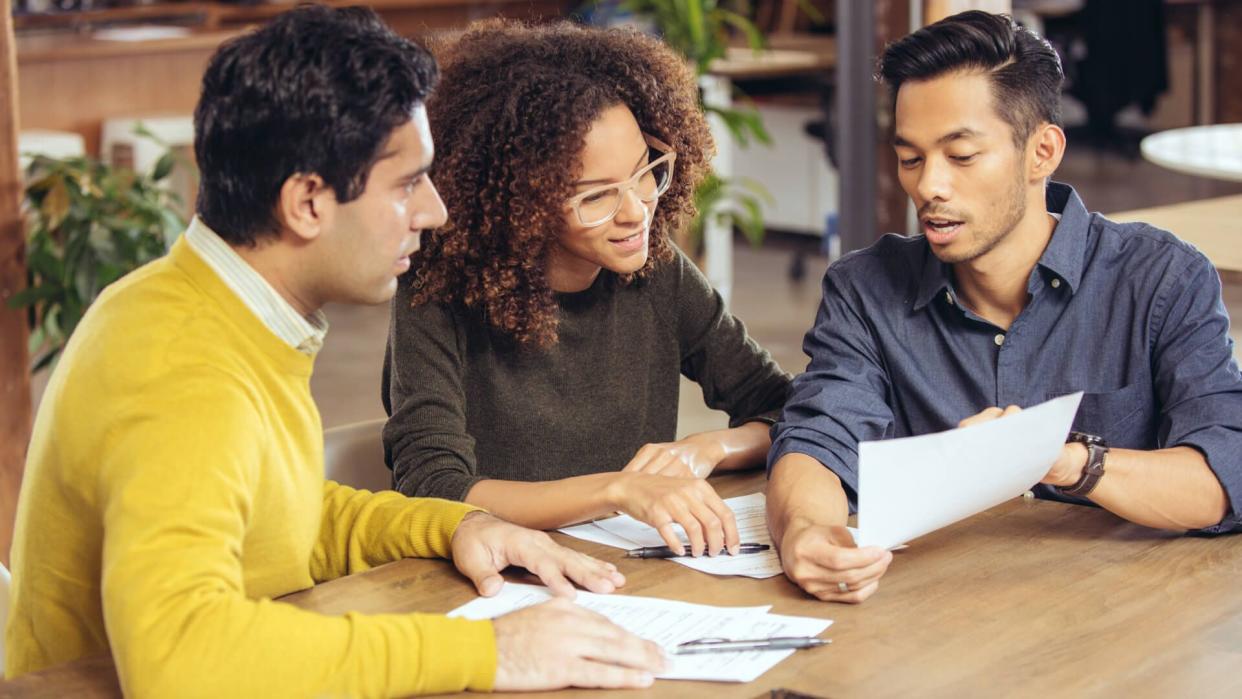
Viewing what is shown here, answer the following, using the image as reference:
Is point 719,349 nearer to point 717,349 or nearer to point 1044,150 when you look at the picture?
point 717,349

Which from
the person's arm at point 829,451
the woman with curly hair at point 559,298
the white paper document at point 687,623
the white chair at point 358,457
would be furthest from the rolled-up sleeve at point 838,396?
the white chair at point 358,457

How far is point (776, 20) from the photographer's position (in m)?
8.11

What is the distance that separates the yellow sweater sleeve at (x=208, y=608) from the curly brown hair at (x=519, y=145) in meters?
0.70

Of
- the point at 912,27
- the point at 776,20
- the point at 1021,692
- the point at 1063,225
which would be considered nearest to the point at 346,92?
the point at 1021,692

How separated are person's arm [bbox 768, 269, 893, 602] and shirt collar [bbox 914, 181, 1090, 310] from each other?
0.10 meters

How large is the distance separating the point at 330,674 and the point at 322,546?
1.47 ft

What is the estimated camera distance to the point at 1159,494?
162 centimetres

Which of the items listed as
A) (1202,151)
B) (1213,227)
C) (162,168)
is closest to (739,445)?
(1213,227)

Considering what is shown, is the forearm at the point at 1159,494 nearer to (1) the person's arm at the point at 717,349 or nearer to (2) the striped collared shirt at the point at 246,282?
(1) the person's arm at the point at 717,349

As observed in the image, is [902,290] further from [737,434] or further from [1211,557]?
[1211,557]

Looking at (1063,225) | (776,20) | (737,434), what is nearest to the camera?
(1063,225)

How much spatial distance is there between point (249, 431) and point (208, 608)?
16 cm

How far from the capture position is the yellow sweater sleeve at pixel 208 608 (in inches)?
46.8

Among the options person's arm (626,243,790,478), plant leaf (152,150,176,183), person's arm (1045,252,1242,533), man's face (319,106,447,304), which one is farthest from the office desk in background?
man's face (319,106,447,304)
